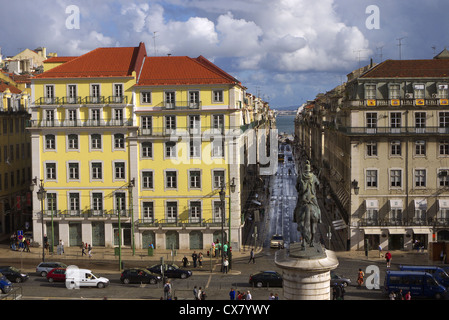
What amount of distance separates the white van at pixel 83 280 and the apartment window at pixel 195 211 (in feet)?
49.2

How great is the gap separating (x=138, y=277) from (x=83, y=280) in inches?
158

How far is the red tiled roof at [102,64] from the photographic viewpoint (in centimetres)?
5834

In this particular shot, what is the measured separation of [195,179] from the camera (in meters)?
58.0

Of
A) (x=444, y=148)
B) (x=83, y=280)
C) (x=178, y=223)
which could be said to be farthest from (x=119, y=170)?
(x=444, y=148)

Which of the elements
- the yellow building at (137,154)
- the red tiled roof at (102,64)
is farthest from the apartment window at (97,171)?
the red tiled roof at (102,64)

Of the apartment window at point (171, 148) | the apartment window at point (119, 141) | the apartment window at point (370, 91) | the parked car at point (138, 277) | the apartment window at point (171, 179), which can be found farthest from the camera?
the apartment window at point (119, 141)

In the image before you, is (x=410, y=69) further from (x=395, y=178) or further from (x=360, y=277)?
(x=360, y=277)

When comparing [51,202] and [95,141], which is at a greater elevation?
[95,141]

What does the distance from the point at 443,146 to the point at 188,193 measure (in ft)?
80.1

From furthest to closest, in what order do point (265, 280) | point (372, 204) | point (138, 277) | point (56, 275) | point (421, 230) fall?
point (372, 204) < point (421, 230) < point (56, 275) < point (138, 277) < point (265, 280)

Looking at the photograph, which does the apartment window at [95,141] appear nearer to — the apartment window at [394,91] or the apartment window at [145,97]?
the apartment window at [145,97]

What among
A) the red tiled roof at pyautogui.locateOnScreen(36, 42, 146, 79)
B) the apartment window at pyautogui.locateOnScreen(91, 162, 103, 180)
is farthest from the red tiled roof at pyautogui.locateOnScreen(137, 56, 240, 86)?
the apartment window at pyautogui.locateOnScreen(91, 162, 103, 180)

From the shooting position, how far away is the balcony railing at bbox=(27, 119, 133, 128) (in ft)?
190

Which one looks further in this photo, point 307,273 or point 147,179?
point 147,179
